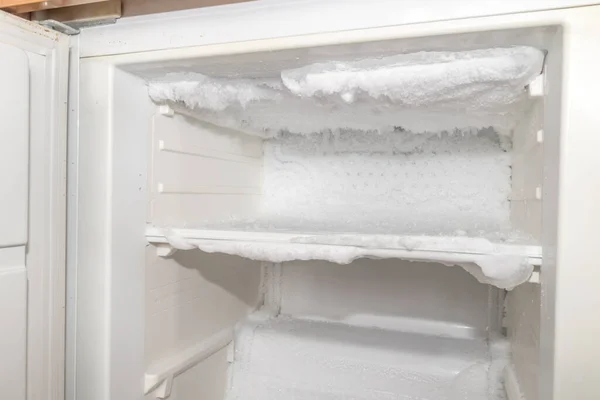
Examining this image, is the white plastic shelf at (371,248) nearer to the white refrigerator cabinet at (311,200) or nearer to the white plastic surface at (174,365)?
the white refrigerator cabinet at (311,200)

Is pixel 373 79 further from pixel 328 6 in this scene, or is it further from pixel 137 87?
pixel 137 87

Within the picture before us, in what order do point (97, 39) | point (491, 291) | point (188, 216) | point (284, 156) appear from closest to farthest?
point (97, 39)
point (188, 216)
point (491, 291)
point (284, 156)

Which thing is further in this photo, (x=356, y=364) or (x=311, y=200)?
(x=311, y=200)

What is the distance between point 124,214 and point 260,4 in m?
0.50

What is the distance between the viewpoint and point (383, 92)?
0.87 meters

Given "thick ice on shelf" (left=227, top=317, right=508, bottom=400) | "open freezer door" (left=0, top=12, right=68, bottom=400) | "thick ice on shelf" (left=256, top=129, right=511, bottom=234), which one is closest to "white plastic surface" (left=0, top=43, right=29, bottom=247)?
"open freezer door" (left=0, top=12, right=68, bottom=400)

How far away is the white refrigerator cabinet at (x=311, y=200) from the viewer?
0.71 m

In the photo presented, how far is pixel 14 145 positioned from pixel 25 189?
0.08m

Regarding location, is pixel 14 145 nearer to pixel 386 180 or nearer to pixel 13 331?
pixel 13 331

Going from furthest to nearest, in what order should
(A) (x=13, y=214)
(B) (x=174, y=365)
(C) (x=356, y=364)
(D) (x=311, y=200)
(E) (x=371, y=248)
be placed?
(D) (x=311, y=200) < (C) (x=356, y=364) < (B) (x=174, y=365) < (E) (x=371, y=248) < (A) (x=13, y=214)

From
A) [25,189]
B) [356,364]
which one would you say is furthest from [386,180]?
[25,189]

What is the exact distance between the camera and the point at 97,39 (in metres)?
0.92

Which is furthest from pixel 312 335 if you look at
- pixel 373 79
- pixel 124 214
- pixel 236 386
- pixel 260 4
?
pixel 260 4

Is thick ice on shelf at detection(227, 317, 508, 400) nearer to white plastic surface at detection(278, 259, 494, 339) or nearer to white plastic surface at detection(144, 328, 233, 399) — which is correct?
white plastic surface at detection(278, 259, 494, 339)
